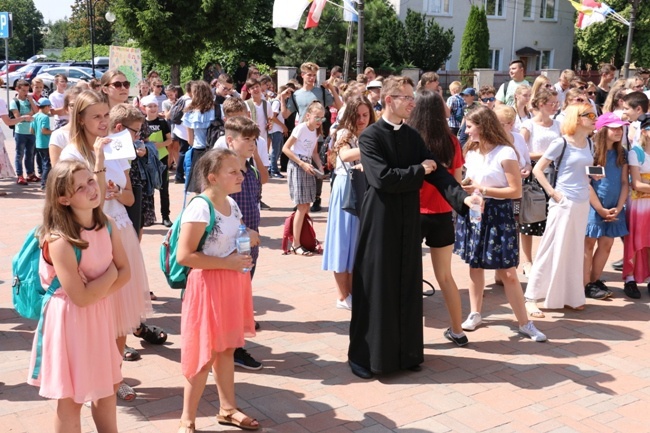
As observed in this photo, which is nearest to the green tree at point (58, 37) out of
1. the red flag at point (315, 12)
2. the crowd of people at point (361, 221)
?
the red flag at point (315, 12)

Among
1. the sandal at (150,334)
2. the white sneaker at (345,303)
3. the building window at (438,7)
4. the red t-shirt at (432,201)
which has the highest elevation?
the building window at (438,7)

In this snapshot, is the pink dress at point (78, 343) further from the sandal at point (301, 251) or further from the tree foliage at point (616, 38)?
the tree foliage at point (616, 38)

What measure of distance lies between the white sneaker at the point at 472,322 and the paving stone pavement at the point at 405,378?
3.1 inches

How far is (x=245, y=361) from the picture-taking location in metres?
5.72

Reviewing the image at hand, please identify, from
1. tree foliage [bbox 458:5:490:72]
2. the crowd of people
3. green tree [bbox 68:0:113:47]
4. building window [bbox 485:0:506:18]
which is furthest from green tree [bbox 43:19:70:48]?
the crowd of people

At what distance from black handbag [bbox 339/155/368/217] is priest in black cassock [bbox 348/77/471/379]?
106cm

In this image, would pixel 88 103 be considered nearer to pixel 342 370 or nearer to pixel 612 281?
pixel 342 370

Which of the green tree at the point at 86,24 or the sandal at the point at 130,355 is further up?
the green tree at the point at 86,24

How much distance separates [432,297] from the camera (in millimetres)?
→ 7562

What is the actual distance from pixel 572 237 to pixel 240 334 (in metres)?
3.75

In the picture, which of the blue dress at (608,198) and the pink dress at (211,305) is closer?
the pink dress at (211,305)

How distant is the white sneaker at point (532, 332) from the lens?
639cm

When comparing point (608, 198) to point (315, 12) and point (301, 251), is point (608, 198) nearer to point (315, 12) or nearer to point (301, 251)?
point (301, 251)

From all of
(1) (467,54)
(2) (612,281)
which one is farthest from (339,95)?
(1) (467,54)
